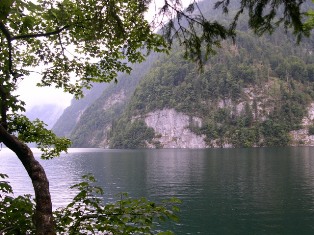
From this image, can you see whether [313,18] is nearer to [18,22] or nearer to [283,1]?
[283,1]

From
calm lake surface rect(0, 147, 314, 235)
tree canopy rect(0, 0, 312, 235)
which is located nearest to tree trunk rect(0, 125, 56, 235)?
tree canopy rect(0, 0, 312, 235)

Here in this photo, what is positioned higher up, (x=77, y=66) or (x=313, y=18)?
(x=313, y=18)

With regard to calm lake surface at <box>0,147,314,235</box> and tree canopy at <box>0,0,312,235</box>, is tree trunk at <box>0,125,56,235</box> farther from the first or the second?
calm lake surface at <box>0,147,314,235</box>

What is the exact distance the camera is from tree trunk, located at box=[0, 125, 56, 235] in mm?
5379

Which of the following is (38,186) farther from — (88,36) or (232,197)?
(232,197)

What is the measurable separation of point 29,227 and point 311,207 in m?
35.6

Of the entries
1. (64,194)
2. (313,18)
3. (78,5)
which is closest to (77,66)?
(78,5)

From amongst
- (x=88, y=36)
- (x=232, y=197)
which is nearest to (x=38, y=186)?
(x=88, y=36)

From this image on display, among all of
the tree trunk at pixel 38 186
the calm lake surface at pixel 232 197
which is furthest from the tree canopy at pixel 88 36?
the calm lake surface at pixel 232 197

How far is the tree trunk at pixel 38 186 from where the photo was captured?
17.6ft

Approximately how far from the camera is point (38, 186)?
18.4 ft

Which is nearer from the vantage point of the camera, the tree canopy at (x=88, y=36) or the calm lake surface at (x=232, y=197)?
the tree canopy at (x=88, y=36)

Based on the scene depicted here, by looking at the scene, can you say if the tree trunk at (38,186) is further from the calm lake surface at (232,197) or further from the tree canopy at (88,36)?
the calm lake surface at (232,197)

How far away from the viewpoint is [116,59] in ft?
30.1
